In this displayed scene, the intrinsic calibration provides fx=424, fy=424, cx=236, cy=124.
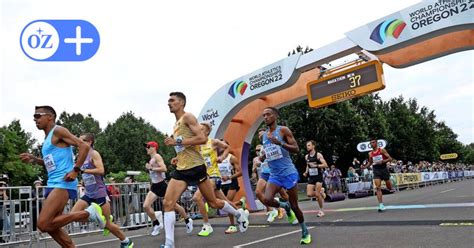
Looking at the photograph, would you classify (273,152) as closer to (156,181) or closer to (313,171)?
(156,181)

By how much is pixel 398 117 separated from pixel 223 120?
155 feet

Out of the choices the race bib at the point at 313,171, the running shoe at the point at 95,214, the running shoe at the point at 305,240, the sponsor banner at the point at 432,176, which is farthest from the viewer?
the sponsor banner at the point at 432,176

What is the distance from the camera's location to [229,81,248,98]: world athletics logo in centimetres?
1526

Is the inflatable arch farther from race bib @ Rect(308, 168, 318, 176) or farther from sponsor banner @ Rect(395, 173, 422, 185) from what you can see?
sponsor banner @ Rect(395, 173, 422, 185)

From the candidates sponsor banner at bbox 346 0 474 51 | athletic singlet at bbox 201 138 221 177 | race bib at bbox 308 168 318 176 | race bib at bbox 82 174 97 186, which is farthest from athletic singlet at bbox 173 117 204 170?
sponsor banner at bbox 346 0 474 51

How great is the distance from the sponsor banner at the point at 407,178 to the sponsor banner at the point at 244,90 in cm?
1415

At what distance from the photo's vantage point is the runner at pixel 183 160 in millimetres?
5648

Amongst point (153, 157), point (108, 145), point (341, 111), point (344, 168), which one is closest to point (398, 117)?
point (344, 168)

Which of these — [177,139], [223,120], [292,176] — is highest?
[223,120]

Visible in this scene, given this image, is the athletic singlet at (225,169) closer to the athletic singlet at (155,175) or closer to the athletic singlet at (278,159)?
the athletic singlet at (155,175)

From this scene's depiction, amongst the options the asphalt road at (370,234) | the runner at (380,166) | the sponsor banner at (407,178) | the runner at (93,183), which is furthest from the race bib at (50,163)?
the sponsor banner at (407,178)

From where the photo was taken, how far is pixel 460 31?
11.0 metres

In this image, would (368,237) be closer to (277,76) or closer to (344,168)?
(277,76)

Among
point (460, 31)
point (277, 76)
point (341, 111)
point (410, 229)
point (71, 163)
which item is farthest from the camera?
point (341, 111)
